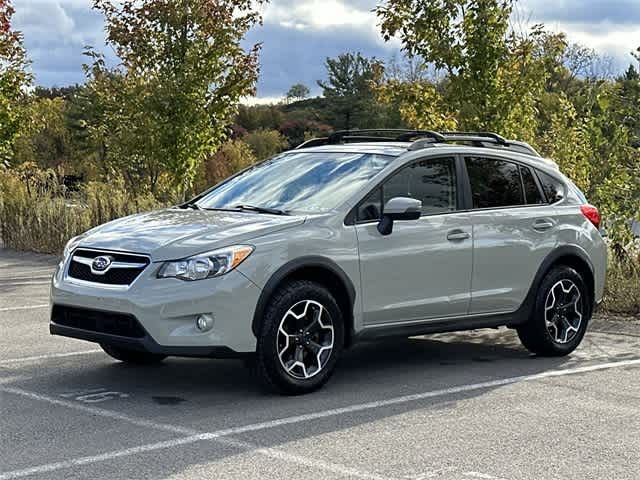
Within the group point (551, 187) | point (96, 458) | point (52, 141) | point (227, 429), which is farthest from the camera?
point (52, 141)

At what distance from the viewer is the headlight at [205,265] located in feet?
24.0

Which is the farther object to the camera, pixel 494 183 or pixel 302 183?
pixel 494 183

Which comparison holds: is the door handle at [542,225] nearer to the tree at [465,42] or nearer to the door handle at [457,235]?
the door handle at [457,235]

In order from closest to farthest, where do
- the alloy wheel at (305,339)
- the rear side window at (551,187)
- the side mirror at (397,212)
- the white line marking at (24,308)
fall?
the alloy wheel at (305,339) < the side mirror at (397,212) < the rear side window at (551,187) < the white line marking at (24,308)

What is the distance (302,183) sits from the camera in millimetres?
8625

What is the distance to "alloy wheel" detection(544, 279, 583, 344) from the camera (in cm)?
946

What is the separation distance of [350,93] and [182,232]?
65.7 meters

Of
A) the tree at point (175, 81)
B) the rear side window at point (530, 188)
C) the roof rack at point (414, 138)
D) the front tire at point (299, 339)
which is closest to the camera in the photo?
the front tire at point (299, 339)

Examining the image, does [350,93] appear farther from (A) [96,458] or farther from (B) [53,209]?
(A) [96,458]

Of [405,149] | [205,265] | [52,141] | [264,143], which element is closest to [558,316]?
[405,149]

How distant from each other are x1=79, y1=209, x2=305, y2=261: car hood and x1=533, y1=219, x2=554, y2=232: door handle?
7.96ft

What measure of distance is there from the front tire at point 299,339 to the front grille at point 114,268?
3.03 ft

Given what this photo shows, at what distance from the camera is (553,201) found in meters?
9.74

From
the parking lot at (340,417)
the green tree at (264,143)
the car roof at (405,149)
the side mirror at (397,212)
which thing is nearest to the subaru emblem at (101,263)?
the parking lot at (340,417)
